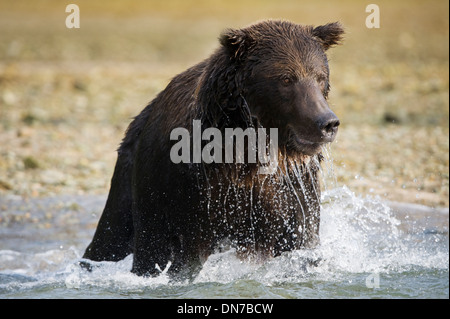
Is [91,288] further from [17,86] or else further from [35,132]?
[17,86]

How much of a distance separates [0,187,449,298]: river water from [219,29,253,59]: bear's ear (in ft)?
4.42

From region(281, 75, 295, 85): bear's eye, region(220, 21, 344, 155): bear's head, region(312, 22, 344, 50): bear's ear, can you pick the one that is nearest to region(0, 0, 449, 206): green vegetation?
region(312, 22, 344, 50): bear's ear

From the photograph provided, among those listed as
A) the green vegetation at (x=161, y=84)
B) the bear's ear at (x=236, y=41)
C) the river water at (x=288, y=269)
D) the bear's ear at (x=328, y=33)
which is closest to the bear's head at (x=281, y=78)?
the bear's ear at (x=236, y=41)

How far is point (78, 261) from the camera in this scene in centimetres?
600

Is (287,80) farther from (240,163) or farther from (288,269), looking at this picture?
(288,269)

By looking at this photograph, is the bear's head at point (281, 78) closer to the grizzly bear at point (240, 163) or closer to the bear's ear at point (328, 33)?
the grizzly bear at point (240, 163)

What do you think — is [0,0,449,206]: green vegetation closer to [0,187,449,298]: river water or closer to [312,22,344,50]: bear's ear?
[312,22,344,50]: bear's ear

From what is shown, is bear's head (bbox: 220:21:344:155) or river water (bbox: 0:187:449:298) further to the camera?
river water (bbox: 0:187:449:298)

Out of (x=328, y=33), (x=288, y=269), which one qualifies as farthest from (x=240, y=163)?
(x=328, y=33)

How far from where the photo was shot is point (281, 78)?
467 cm

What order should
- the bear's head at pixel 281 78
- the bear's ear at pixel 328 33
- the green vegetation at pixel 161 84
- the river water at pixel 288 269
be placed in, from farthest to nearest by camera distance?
the green vegetation at pixel 161 84, the river water at pixel 288 269, the bear's ear at pixel 328 33, the bear's head at pixel 281 78

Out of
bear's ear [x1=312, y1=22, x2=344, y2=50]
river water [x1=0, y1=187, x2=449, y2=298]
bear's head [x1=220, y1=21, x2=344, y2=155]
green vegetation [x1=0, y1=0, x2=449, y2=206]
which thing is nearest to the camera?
bear's head [x1=220, y1=21, x2=344, y2=155]

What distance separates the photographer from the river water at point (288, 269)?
5207 mm

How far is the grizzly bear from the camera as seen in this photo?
184 inches
